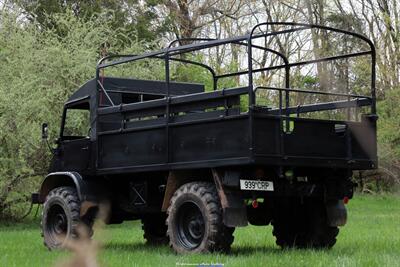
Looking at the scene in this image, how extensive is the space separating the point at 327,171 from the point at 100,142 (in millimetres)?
3248

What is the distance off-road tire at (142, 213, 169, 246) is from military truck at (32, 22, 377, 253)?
22 millimetres

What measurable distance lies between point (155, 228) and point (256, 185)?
3.53m

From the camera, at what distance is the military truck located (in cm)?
873

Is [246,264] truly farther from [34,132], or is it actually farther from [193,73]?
[193,73]

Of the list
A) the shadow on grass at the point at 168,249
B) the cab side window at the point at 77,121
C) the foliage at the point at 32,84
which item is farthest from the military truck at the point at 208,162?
the foliage at the point at 32,84

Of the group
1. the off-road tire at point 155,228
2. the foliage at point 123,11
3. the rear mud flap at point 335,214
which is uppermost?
the foliage at point 123,11

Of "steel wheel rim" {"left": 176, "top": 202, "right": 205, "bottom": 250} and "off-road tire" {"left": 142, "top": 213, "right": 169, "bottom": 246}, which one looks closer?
"steel wheel rim" {"left": 176, "top": 202, "right": 205, "bottom": 250}

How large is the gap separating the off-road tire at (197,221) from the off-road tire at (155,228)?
8.72 feet

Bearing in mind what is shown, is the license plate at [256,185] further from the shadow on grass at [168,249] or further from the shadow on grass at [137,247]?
the shadow on grass at [137,247]

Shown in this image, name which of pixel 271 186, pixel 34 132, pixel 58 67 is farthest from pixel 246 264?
pixel 58 67

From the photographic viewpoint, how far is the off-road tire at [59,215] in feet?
34.9

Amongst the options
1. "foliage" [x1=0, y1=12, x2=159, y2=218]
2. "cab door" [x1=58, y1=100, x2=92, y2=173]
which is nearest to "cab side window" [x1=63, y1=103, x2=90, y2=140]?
"foliage" [x1=0, y1=12, x2=159, y2=218]

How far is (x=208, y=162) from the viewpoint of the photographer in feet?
29.5

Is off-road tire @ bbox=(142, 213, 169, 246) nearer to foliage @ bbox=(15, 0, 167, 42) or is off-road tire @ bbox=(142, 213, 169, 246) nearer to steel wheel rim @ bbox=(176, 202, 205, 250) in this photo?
steel wheel rim @ bbox=(176, 202, 205, 250)
